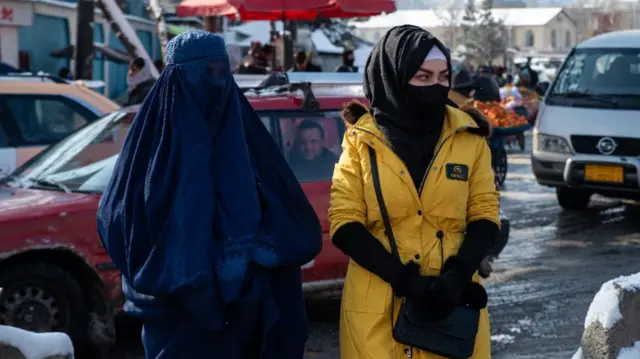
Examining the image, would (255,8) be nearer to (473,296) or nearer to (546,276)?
(546,276)

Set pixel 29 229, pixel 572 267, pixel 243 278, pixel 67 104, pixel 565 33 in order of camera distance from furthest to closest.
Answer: pixel 565 33
pixel 572 267
pixel 67 104
pixel 29 229
pixel 243 278

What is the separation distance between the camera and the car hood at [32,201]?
6.02 meters

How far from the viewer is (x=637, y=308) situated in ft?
13.7

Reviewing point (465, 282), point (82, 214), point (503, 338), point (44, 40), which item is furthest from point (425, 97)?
point (44, 40)

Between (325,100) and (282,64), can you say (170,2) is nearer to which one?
(282,64)

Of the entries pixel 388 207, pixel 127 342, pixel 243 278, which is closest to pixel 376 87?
pixel 388 207

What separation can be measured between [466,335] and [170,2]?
3361 cm

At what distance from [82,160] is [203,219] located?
12.7 ft

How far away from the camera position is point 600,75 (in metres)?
11.9

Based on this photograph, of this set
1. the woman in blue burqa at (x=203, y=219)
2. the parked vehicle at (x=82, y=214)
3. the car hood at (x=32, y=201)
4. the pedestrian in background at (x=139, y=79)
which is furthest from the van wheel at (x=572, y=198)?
the woman in blue burqa at (x=203, y=219)

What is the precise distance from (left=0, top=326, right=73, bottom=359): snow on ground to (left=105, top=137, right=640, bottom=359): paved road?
337 centimetres

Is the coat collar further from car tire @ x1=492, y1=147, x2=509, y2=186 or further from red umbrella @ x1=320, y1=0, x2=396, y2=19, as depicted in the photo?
car tire @ x1=492, y1=147, x2=509, y2=186

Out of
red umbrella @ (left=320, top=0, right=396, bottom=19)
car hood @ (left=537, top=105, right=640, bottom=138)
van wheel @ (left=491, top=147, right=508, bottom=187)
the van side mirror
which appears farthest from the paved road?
red umbrella @ (left=320, top=0, right=396, bottom=19)

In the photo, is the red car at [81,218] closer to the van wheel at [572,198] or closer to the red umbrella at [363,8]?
the van wheel at [572,198]
